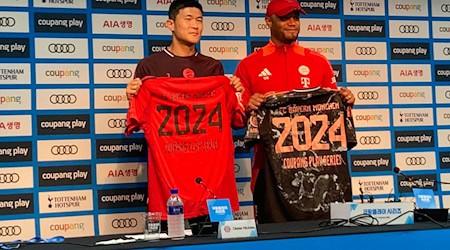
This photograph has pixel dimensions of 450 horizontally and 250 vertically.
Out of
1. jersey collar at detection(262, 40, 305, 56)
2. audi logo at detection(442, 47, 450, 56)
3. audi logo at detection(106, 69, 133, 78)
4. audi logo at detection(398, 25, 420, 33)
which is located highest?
audi logo at detection(398, 25, 420, 33)

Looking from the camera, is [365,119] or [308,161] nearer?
[308,161]

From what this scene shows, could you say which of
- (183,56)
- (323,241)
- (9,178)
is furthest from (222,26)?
(323,241)

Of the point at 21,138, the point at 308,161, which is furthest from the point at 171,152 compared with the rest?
the point at 21,138

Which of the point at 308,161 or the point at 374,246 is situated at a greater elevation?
the point at 308,161

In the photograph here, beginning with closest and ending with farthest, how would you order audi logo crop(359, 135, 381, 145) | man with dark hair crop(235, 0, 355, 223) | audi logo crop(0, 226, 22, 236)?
man with dark hair crop(235, 0, 355, 223) < audi logo crop(0, 226, 22, 236) < audi logo crop(359, 135, 381, 145)

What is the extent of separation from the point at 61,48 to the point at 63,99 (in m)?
0.33

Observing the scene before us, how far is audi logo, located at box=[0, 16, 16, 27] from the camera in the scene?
14.6 feet

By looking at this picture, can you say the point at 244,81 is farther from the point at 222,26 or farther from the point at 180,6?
the point at 222,26

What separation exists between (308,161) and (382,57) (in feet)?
4.97

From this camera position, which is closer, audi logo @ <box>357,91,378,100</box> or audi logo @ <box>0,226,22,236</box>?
audi logo @ <box>0,226,22,236</box>

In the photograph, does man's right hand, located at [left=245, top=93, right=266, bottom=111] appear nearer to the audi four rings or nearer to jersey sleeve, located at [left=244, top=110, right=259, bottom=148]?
jersey sleeve, located at [left=244, top=110, right=259, bottom=148]

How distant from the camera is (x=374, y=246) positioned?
2.88 metres

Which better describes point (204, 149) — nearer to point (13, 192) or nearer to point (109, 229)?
point (109, 229)

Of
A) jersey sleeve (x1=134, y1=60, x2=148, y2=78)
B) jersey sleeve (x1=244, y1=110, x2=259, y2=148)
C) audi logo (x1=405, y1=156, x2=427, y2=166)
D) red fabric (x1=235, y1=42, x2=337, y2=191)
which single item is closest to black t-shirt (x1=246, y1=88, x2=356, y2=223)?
jersey sleeve (x1=244, y1=110, x2=259, y2=148)
